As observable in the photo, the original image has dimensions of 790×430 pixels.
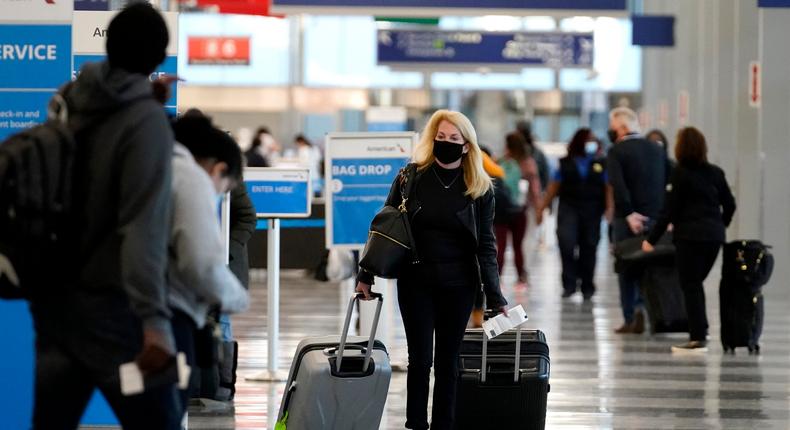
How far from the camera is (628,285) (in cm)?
1195

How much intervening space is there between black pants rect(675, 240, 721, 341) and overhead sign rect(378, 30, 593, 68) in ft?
54.9

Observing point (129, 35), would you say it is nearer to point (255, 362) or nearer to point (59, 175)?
point (59, 175)

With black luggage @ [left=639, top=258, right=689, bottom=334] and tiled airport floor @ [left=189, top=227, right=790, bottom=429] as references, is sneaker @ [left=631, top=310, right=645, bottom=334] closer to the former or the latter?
tiled airport floor @ [left=189, top=227, right=790, bottom=429]

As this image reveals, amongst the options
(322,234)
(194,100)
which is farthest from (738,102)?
(194,100)

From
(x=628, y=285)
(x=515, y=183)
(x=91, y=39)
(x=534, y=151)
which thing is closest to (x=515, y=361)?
(x=91, y=39)

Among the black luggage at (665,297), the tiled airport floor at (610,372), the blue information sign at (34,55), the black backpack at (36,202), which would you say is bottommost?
the tiled airport floor at (610,372)

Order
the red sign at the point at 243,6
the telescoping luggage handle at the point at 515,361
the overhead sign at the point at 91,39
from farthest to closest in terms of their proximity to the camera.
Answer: the red sign at the point at 243,6
the overhead sign at the point at 91,39
the telescoping luggage handle at the point at 515,361

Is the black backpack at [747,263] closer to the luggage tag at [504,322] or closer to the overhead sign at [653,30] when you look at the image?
the luggage tag at [504,322]

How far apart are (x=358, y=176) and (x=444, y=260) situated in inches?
124

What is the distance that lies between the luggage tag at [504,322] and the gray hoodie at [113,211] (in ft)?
9.21

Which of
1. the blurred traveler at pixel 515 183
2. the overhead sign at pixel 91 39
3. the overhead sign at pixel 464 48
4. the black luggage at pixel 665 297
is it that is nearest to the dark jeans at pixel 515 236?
the blurred traveler at pixel 515 183

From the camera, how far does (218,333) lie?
4.09 m

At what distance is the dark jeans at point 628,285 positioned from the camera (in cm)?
1187

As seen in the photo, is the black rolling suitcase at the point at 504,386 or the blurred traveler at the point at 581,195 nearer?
the black rolling suitcase at the point at 504,386
